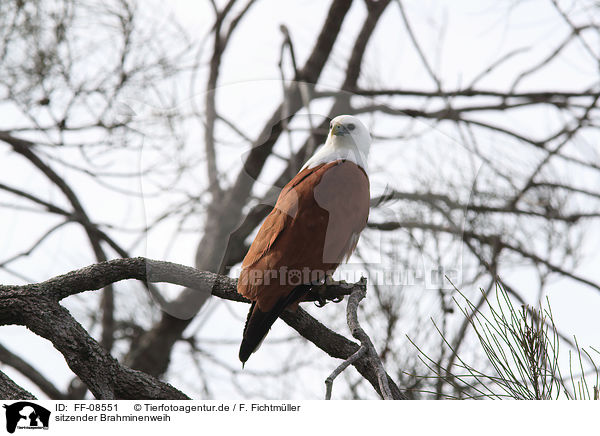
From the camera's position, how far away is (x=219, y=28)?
4.58 feet

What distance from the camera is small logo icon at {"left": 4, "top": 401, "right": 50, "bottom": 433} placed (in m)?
0.56

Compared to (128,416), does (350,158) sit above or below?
above

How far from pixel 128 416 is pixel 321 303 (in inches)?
8.2

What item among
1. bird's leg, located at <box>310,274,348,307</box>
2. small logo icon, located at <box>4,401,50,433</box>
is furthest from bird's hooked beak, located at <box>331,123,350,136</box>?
small logo icon, located at <box>4,401,50,433</box>

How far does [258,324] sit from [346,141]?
0.18 m

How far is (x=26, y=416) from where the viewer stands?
57 cm

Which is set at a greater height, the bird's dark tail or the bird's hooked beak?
the bird's hooked beak

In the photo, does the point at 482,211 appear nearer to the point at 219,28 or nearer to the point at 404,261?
the point at 404,261

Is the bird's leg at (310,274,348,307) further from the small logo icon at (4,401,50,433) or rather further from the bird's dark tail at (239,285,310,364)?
the small logo icon at (4,401,50,433)

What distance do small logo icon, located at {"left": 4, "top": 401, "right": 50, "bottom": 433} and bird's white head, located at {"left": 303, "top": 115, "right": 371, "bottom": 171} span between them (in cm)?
35

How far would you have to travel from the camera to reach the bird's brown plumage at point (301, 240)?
0.51 m

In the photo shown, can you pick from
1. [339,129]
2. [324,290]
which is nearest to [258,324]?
[324,290]

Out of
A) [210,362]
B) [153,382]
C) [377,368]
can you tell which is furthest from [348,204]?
[210,362]

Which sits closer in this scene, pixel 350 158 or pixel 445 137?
pixel 350 158
